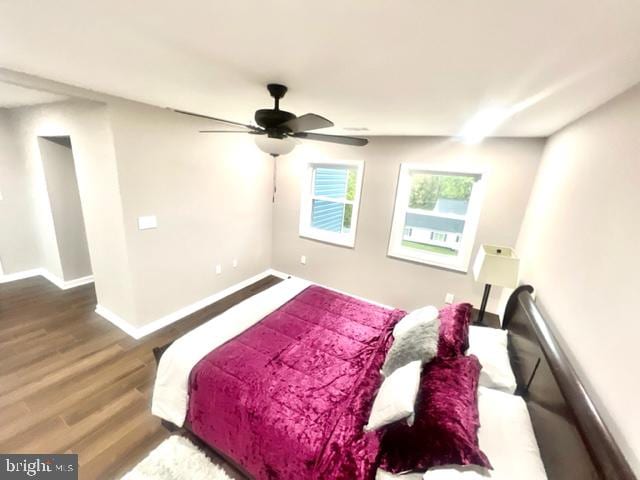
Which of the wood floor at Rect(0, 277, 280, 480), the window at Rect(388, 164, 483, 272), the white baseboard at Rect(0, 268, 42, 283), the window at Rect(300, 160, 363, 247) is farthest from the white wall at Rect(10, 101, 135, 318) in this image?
the window at Rect(388, 164, 483, 272)

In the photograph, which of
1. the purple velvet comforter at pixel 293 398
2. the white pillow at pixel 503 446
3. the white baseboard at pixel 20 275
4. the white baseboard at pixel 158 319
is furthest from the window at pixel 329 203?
the white baseboard at pixel 20 275

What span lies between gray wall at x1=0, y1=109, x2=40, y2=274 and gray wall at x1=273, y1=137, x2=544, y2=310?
338cm

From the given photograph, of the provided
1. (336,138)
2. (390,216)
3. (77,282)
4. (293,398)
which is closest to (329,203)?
(390,216)

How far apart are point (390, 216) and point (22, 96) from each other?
4.09m

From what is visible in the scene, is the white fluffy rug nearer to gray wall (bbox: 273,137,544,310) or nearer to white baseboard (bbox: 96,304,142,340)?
white baseboard (bbox: 96,304,142,340)

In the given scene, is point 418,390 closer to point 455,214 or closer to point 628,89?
point 628,89

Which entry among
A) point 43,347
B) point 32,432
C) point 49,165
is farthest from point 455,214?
point 49,165

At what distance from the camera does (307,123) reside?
4.75 feet

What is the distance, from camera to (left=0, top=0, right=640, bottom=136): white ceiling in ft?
2.60

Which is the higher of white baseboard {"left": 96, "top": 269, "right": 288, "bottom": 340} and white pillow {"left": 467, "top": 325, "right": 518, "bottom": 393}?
white pillow {"left": 467, "top": 325, "right": 518, "bottom": 393}

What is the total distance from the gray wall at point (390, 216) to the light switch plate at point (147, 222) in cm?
189

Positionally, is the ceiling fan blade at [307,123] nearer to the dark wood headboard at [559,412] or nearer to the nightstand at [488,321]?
the dark wood headboard at [559,412]

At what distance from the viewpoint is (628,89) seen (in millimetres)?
1211

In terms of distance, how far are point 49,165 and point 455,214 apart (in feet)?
16.3
